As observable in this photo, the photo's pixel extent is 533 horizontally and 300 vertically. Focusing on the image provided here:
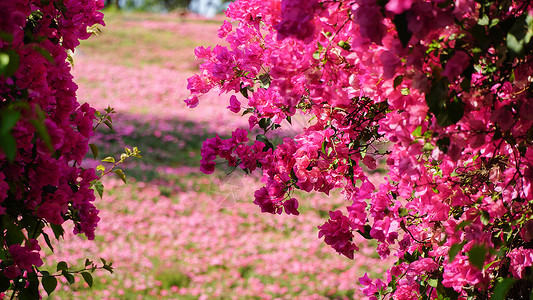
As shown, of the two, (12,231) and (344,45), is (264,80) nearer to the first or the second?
(344,45)

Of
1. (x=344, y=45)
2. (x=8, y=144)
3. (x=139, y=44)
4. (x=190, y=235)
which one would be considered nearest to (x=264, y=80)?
(x=344, y=45)

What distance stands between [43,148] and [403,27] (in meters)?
1.06

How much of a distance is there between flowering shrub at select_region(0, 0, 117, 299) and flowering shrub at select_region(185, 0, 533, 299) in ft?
1.56

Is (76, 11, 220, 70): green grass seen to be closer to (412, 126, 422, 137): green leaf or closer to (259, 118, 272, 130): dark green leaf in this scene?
(259, 118, 272, 130): dark green leaf

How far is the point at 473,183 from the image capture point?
168 cm

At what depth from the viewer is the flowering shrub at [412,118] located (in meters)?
1.18

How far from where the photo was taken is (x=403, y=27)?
1.08 m

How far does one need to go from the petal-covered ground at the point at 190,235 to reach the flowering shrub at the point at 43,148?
83 centimetres

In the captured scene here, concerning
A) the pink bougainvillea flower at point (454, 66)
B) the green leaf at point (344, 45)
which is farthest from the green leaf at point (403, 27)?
the green leaf at point (344, 45)

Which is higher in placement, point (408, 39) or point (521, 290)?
point (408, 39)

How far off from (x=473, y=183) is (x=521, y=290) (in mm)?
431

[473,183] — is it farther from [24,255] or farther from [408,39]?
[24,255]

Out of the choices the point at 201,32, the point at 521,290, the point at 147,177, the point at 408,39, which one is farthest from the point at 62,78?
the point at 201,32

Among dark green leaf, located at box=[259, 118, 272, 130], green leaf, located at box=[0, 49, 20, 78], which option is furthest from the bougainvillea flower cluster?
dark green leaf, located at box=[259, 118, 272, 130]
